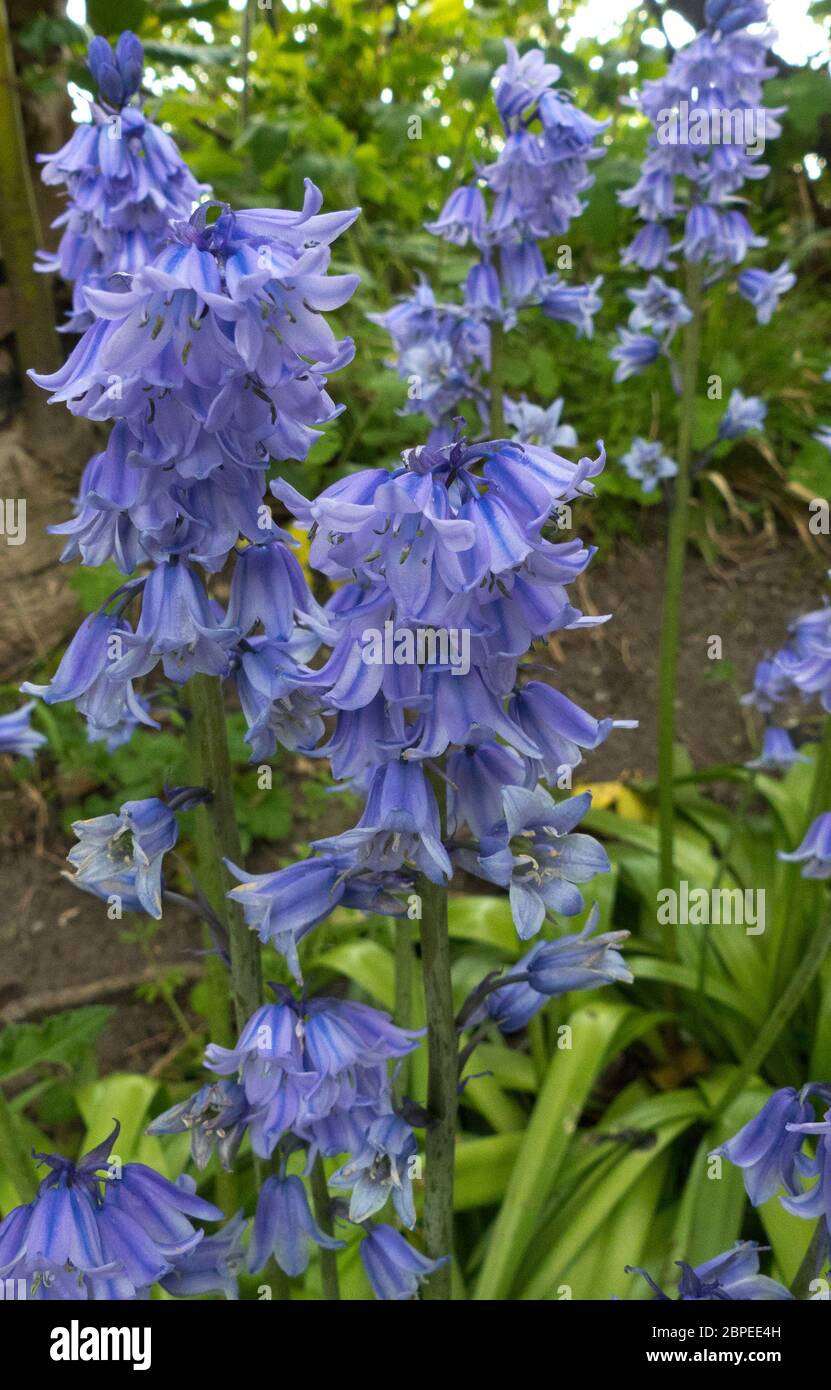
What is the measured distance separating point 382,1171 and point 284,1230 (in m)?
0.25

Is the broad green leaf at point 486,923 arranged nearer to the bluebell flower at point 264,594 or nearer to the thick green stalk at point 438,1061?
the thick green stalk at point 438,1061

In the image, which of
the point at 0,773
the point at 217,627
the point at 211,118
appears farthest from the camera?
the point at 211,118

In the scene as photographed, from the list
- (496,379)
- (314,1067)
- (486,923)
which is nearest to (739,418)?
(496,379)

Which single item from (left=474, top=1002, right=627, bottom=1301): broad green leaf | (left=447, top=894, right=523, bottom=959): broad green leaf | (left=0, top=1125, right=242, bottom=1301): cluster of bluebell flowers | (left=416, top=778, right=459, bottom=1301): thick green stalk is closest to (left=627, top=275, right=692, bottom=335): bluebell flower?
(left=447, top=894, right=523, bottom=959): broad green leaf

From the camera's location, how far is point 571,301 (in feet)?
10.2

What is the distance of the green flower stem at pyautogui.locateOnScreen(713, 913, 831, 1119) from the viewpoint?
8.02 ft

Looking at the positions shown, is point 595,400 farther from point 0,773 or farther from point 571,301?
point 0,773

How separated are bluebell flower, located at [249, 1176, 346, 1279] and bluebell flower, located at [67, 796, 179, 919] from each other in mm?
523

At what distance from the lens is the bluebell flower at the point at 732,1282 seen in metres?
1.60

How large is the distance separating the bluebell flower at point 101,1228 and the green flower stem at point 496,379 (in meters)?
2.03

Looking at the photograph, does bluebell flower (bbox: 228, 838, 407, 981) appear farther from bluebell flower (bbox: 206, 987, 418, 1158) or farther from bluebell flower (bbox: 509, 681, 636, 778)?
bluebell flower (bbox: 509, 681, 636, 778)

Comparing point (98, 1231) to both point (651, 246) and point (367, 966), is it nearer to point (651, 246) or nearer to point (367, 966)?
point (367, 966)

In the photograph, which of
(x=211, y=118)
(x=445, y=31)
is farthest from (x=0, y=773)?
(x=445, y=31)
